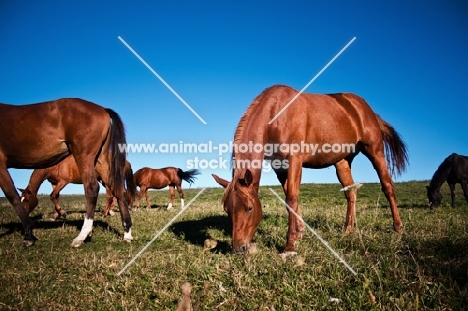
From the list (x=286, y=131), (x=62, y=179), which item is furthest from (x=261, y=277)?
(x=62, y=179)

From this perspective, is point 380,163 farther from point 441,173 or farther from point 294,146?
point 441,173

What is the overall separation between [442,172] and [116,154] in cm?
1516

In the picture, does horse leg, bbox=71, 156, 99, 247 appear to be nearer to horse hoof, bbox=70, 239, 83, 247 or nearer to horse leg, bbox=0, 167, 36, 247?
horse hoof, bbox=70, 239, 83, 247

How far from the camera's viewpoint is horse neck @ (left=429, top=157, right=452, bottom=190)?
566 inches

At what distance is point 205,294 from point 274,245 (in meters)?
2.25

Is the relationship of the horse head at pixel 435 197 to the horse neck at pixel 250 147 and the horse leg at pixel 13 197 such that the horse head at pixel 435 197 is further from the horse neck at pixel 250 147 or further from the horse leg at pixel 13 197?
the horse leg at pixel 13 197

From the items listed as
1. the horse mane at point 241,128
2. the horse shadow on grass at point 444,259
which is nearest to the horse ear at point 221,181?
the horse mane at point 241,128

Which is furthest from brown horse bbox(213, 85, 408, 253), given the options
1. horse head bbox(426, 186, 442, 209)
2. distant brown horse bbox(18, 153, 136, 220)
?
horse head bbox(426, 186, 442, 209)

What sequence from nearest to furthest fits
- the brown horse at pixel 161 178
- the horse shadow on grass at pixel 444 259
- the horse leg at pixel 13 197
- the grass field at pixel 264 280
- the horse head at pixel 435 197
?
the grass field at pixel 264 280, the horse shadow on grass at pixel 444 259, the horse leg at pixel 13 197, the horse head at pixel 435 197, the brown horse at pixel 161 178

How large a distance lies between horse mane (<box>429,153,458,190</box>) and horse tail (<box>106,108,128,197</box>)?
1391cm

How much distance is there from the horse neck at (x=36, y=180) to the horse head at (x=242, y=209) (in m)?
9.13

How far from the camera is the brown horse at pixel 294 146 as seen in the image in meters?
4.42

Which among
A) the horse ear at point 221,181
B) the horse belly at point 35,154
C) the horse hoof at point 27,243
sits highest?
the horse belly at point 35,154

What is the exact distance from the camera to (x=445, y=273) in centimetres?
282
